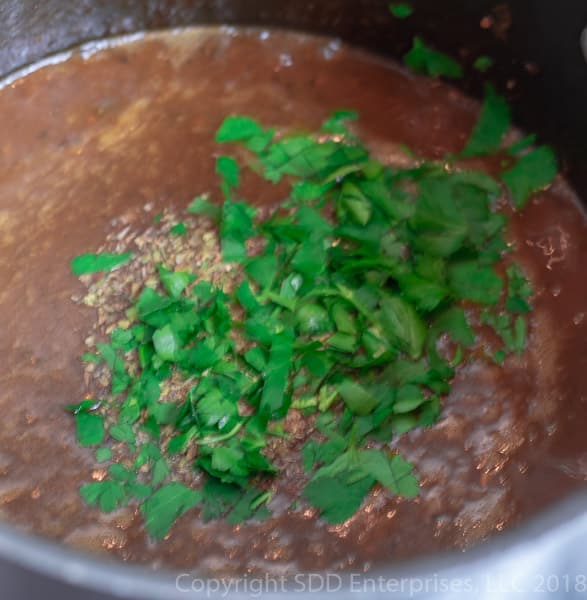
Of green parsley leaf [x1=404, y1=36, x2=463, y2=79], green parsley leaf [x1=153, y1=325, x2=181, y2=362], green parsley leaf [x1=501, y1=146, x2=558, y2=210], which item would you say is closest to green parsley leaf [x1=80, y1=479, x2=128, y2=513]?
green parsley leaf [x1=153, y1=325, x2=181, y2=362]

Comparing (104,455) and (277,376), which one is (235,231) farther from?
(104,455)

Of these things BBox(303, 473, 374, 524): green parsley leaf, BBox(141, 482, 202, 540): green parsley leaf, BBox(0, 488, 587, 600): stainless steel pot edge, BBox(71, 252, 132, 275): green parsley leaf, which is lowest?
BBox(303, 473, 374, 524): green parsley leaf

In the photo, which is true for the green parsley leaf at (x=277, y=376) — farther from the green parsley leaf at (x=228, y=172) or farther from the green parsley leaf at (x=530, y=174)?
the green parsley leaf at (x=530, y=174)

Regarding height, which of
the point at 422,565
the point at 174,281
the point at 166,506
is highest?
the point at 422,565

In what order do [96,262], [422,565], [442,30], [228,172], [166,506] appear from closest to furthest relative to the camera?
[422,565]
[166,506]
[96,262]
[228,172]
[442,30]

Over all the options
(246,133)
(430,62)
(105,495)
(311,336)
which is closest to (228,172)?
(246,133)

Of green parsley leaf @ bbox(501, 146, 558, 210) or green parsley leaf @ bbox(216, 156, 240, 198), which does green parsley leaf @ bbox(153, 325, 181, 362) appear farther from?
green parsley leaf @ bbox(501, 146, 558, 210)

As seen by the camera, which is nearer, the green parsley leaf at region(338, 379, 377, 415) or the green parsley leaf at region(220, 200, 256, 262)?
the green parsley leaf at region(338, 379, 377, 415)
